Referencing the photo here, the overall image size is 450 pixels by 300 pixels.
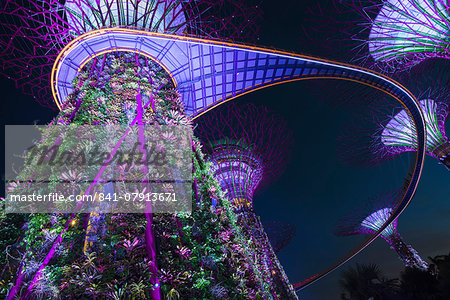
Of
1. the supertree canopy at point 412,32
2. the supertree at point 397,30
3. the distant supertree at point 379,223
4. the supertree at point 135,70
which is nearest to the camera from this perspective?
the supertree at point 135,70

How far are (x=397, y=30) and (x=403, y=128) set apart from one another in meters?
12.4

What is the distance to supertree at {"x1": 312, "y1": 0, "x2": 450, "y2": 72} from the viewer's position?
27.9 feet

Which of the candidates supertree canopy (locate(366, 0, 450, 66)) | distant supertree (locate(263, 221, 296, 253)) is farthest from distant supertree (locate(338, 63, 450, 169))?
distant supertree (locate(263, 221, 296, 253))

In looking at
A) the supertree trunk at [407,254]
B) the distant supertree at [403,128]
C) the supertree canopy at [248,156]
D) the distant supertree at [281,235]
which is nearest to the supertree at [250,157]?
the supertree canopy at [248,156]

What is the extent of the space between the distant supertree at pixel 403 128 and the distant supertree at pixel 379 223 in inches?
280

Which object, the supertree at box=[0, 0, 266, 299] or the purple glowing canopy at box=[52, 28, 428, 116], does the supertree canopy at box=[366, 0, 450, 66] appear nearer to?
the purple glowing canopy at box=[52, 28, 428, 116]

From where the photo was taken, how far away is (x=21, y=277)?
130 inches

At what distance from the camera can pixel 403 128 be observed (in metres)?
18.8

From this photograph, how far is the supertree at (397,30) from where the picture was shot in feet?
27.9

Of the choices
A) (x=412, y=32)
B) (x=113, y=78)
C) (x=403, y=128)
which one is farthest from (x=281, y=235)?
(x=113, y=78)

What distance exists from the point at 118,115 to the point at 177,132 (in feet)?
6.36

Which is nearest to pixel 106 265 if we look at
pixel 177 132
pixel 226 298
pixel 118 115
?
pixel 226 298

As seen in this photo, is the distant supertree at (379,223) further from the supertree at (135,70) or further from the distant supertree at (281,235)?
the supertree at (135,70)

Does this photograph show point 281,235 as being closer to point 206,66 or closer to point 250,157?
point 250,157
